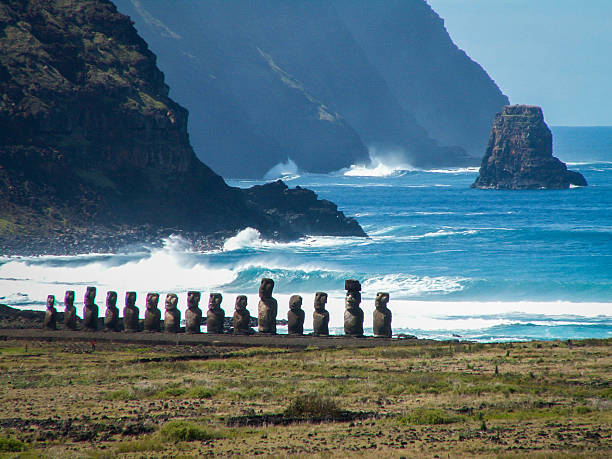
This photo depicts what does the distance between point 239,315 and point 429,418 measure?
1730cm

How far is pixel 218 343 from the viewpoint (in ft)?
113

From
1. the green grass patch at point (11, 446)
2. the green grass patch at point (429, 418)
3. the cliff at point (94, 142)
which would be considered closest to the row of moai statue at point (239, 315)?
the green grass patch at point (429, 418)

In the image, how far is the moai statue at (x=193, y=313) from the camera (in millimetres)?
36688

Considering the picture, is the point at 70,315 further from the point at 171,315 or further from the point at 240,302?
the point at 240,302

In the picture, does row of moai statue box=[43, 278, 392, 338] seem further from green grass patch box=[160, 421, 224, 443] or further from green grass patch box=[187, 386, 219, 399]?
green grass patch box=[160, 421, 224, 443]

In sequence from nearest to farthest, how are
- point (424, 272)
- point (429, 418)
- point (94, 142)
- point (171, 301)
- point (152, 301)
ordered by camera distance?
point (429, 418)
point (171, 301)
point (152, 301)
point (424, 272)
point (94, 142)

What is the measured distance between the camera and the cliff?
274ft

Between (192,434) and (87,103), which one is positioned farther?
(87,103)

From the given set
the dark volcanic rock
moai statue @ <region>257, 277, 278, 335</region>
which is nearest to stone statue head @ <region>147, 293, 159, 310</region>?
moai statue @ <region>257, 277, 278, 335</region>

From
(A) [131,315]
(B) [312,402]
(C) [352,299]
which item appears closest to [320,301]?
(C) [352,299]

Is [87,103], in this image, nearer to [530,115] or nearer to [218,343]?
[218,343]

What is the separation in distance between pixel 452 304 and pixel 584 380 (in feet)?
102

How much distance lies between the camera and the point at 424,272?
231 feet

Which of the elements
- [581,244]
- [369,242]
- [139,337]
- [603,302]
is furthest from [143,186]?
[139,337]
